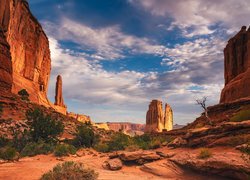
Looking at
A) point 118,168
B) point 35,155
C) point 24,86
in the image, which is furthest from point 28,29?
point 118,168

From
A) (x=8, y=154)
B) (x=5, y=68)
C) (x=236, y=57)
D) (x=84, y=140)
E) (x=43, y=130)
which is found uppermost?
(x=236, y=57)

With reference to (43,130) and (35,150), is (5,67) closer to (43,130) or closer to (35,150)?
(43,130)

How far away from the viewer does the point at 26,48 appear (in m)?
67.6

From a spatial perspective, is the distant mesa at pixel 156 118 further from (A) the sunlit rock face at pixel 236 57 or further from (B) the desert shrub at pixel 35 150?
(B) the desert shrub at pixel 35 150

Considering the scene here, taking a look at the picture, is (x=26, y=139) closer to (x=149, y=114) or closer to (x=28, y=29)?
(x=28, y=29)

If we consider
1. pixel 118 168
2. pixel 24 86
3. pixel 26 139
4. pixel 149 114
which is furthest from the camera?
pixel 149 114

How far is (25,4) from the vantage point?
6700 centimetres

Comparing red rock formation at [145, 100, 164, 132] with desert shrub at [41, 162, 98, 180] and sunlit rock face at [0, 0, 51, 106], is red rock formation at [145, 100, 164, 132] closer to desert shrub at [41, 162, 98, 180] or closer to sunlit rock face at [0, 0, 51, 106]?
sunlit rock face at [0, 0, 51, 106]

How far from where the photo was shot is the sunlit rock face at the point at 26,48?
5625 cm

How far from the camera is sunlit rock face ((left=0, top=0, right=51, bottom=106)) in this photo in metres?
56.2

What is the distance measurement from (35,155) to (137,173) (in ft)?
36.4

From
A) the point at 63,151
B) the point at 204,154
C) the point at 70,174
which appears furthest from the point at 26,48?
the point at 204,154

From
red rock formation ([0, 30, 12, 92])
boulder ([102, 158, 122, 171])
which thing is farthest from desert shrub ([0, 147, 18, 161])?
red rock formation ([0, 30, 12, 92])

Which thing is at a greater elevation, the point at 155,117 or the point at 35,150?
the point at 155,117
